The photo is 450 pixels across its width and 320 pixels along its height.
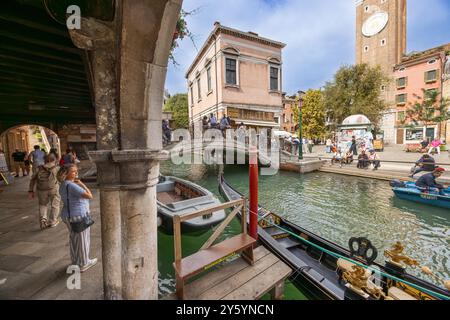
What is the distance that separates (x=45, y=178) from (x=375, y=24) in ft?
140

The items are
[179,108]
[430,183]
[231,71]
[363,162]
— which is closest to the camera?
[430,183]

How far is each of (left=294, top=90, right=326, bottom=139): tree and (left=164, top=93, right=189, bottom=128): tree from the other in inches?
754

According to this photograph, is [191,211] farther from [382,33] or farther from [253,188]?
[382,33]

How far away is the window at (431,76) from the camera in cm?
2263

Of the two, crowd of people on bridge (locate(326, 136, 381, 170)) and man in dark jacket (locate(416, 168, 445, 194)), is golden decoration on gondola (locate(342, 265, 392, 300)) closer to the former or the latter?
man in dark jacket (locate(416, 168, 445, 194))

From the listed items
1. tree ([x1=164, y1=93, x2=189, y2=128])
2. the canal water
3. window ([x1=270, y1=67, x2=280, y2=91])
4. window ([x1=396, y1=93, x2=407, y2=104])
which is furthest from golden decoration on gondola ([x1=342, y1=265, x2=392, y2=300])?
tree ([x1=164, y1=93, x2=189, y2=128])

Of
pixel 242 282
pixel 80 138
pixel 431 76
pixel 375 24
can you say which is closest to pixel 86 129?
pixel 80 138

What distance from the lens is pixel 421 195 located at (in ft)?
22.8

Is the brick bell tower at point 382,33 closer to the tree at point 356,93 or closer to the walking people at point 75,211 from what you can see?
the tree at point 356,93

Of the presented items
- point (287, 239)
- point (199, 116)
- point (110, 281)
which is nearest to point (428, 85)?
point (199, 116)

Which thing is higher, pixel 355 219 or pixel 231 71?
pixel 231 71

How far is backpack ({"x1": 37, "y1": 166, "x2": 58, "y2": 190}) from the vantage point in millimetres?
3773

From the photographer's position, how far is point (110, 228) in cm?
194
